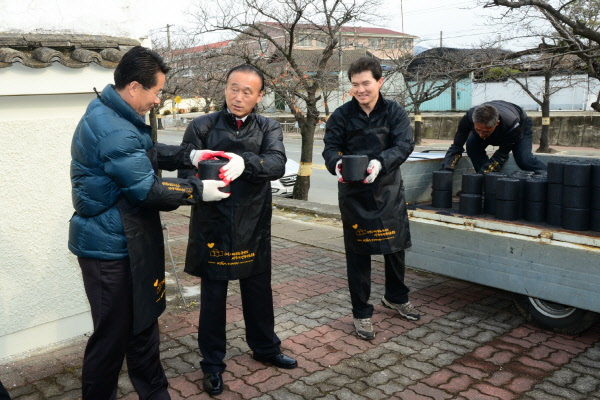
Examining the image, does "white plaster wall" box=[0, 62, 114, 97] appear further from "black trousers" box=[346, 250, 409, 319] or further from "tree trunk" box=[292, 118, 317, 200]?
"tree trunk" box=[292, 118, 317, 200]

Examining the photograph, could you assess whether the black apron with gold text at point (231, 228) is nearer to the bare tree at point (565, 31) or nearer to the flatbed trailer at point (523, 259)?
the flatbed trailer at point (523, 259)

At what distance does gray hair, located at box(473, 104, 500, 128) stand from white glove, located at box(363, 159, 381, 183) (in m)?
1.89

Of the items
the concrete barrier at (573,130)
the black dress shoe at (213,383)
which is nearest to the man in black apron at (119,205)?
the black dress shoe at (213,383)

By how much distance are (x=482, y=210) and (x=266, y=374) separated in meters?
2.42

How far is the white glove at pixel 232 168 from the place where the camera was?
304 centimetres

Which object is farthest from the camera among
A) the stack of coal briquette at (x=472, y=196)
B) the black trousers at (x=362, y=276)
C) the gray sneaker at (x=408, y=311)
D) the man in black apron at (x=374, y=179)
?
the stack of coal briquette at (x=472, y=196)

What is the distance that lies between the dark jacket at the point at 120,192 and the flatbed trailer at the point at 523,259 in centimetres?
252

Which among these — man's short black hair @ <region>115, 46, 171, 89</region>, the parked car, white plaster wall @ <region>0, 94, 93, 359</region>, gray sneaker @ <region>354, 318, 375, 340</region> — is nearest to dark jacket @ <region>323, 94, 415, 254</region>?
gray sneaker @ <region>354, 318, 375, 340</region>

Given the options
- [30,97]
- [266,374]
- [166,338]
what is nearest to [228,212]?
[266,374]

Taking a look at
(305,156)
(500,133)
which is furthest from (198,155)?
(305,156)

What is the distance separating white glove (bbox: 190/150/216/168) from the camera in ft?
10.7

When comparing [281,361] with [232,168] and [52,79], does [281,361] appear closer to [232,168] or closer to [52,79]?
[232,168]

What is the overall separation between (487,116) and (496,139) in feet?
1.96

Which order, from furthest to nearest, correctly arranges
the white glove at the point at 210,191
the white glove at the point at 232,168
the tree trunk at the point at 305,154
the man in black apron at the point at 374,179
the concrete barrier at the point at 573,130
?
the concrete barrier at the point at 573,130 < the tree trunk at the point at 305,154 < the man in black apron at the point at 374,179 < the white glove at the point at 232,168 < the white glove at the point at 210,191
